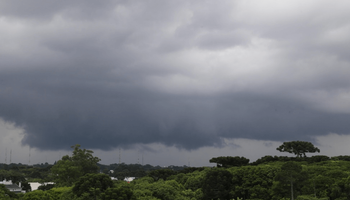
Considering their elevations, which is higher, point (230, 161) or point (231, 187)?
point (230, 161)

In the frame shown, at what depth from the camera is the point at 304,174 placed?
190ft

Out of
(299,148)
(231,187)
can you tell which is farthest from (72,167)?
(299,148)

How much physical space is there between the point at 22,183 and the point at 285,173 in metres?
102

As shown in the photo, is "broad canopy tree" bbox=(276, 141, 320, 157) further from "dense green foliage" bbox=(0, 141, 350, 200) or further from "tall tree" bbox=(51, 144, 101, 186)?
"tall tree" bbox=(51, 144, 101, 186)

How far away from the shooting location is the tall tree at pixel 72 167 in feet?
316

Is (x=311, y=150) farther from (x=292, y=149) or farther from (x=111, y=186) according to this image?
(x=111, y=186)

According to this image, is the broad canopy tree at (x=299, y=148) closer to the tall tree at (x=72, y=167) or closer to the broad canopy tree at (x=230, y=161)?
the broad canopy tree at (x=230, y=161)

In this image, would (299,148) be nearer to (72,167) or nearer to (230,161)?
(230,161)

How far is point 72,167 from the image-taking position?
315ft

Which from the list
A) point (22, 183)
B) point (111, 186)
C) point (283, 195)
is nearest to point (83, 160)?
point (22, 183)

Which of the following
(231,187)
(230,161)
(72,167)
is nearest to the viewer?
(231,187)

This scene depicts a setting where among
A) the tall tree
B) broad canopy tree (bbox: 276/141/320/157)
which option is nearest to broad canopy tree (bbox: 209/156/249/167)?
broad canopy tree (bbox: 276/141/320/157)

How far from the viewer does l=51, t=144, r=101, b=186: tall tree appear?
96375 millimetres

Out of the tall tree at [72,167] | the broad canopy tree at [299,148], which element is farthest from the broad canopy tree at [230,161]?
the tall tree at [72,167]
